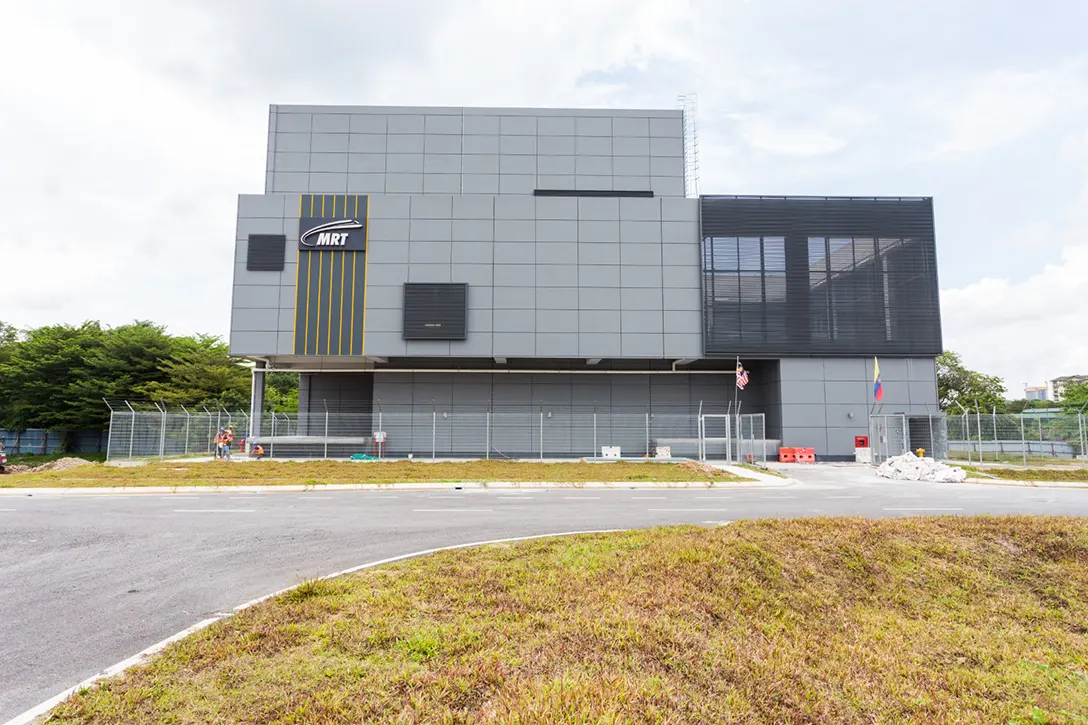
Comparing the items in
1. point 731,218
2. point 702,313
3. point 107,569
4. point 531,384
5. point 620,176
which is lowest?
point 107,569

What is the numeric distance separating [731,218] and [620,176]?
7743 mm

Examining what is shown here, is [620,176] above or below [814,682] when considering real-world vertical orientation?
above

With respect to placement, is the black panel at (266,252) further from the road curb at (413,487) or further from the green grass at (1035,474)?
the green grass at (1035,474)

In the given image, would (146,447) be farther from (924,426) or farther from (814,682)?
(924,426)

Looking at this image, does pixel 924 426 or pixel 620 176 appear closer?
pixel 924 426

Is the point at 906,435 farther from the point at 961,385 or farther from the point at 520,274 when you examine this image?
the point at 961,385

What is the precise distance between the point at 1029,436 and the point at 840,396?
7.64 m

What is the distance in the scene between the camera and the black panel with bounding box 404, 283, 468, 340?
3027 centimetres

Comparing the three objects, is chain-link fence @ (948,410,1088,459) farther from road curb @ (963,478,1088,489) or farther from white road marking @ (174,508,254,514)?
white road marking @ (174,508,254,514)

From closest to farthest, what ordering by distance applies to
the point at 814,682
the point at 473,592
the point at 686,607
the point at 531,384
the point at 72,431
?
the point at 814,682, the point at 686,607, the point at 473,592, the point at 531,384, the point at 72,431

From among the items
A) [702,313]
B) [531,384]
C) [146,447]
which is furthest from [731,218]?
[146,447]

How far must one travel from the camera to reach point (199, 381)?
4725 centimetres

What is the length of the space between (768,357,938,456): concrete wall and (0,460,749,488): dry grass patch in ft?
29.1

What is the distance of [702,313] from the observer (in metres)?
31.0
